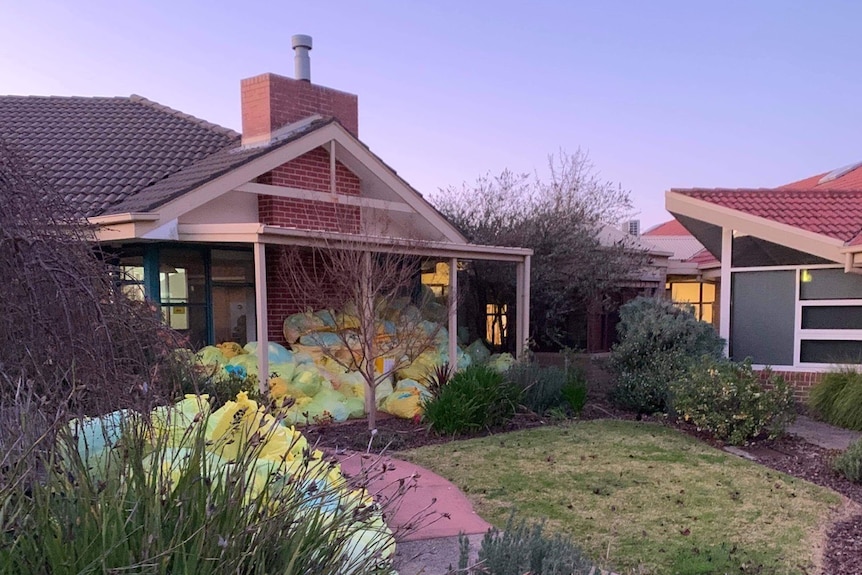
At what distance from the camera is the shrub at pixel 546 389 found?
27.6 feet

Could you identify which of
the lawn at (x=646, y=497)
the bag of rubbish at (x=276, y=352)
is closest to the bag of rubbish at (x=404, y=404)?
the lawn at (x=646, y=497)

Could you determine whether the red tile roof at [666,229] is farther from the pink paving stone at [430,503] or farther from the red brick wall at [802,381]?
the pink paving stone at [430,503]

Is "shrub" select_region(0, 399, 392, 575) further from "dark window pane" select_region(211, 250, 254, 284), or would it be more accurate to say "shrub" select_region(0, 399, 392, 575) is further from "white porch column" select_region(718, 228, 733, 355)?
"white porch column" select_region(718, 228, 733, 355)

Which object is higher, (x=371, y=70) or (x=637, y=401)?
(x=371, y=70)

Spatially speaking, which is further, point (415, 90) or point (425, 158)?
point (425, 158)

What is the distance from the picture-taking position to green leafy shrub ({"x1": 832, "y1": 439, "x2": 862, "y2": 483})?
563 cm

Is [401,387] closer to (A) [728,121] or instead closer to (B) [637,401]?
(B) [637,401]

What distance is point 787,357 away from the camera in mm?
9898

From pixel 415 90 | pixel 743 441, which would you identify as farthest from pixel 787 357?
pixel 415 90

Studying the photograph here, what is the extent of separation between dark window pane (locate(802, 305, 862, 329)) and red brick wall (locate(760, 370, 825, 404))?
72 centimetres

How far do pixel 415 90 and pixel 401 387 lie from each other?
618 cm

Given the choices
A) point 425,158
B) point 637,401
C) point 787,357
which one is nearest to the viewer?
point 637,401

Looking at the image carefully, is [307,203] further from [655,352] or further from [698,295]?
[698,295]

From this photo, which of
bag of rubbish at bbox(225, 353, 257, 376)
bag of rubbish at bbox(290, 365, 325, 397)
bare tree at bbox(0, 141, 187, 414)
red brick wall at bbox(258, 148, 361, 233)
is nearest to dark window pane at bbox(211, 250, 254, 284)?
red brick wall at bbox(258, 148, 361, 233)
